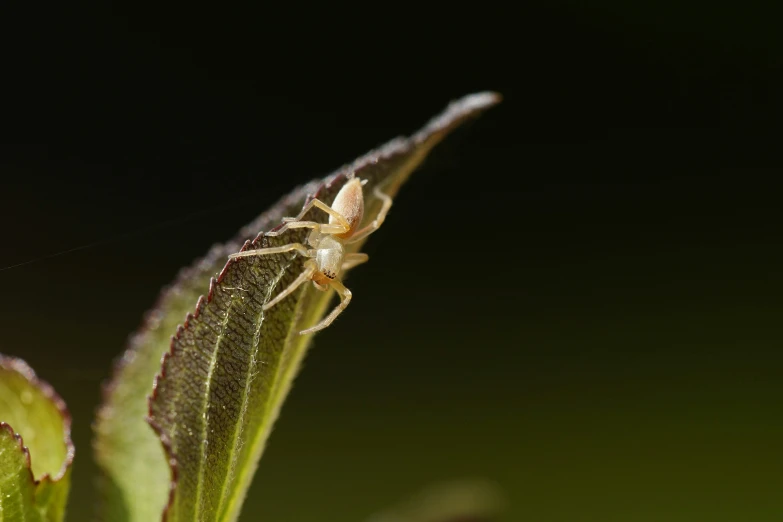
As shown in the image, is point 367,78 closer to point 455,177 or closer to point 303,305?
point 455,177

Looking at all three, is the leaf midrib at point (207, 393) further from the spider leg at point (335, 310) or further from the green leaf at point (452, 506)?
the green leaf at point (452, 506)

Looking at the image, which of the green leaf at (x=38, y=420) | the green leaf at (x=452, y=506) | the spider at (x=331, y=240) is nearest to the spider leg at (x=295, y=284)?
the spider at (x=331, y=240)

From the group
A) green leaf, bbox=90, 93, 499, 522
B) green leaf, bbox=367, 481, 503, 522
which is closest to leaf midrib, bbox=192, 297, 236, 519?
green leaf, bbox=90, 93, 499, 522

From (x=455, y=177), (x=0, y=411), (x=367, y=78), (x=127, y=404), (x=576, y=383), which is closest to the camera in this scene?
(x=0, y=411)

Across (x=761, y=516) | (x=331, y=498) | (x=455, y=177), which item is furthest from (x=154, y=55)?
(x=761, y=516)

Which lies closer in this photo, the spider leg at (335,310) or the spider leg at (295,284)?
the spider leg at (295,284)

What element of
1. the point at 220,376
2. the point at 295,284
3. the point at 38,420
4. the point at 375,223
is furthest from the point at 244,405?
the point at 375,223

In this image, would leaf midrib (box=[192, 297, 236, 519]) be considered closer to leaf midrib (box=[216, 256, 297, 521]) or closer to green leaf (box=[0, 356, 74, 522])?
leaf midrib (box=[216, 256, 297, 521])
